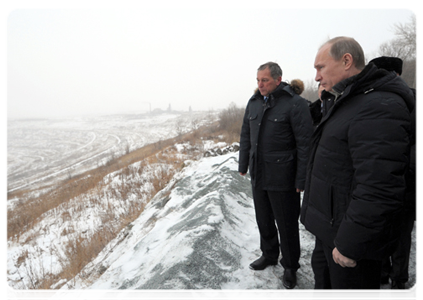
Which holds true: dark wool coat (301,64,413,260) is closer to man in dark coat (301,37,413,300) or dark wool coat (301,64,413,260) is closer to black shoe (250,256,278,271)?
man in dark coat (301,37,413,300)

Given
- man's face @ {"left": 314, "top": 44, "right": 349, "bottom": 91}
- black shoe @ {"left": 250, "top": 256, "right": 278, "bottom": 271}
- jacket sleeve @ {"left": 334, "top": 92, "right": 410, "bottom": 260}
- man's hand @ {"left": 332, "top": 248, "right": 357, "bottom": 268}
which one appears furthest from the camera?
black shoe @ {"left": 250, "top": 256, "right": 278, "bottom": 271}

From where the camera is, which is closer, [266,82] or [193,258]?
[266,82]

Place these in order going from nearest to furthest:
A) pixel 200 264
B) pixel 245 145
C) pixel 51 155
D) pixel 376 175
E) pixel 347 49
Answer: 1. pixel 376 175
2. pixel 347 49
3. pixel 200 264
4. pixel 245 145
5. pixel 51 155

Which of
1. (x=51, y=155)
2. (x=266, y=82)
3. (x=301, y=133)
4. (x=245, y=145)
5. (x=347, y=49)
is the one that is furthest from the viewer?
(x=51, y=155)

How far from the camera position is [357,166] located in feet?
4.12

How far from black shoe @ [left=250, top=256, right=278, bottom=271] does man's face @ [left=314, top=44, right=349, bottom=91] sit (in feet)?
6.46

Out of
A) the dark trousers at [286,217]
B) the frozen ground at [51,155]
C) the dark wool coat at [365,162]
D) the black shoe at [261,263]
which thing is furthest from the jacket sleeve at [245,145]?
the frozen ground at [51,155]

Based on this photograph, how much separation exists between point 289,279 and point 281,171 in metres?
1.12

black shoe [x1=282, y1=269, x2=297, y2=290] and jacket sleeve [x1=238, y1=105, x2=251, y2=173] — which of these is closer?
black shoe [x1=282, y1=269, x2=297, y2=290]

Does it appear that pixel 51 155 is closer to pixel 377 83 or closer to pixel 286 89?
pixel 286 89

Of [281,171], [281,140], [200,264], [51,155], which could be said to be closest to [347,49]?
[281,140]

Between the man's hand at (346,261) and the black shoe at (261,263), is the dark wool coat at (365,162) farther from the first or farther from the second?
the black shoe at (261,263)

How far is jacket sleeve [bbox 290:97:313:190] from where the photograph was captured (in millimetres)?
2205

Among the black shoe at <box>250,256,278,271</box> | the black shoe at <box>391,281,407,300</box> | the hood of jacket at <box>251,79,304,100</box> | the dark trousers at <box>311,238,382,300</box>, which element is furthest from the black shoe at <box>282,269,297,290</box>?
the hood of jacket at <box>251,79,304,100</box>
